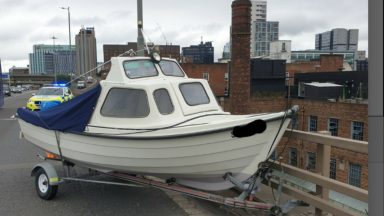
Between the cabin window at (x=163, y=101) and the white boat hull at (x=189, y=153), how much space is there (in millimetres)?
649

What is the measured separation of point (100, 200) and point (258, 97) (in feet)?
52.3

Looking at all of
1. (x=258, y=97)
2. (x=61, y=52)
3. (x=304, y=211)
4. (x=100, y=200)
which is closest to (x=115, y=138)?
(x=100, y=200)

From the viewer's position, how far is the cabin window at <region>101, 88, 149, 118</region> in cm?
589

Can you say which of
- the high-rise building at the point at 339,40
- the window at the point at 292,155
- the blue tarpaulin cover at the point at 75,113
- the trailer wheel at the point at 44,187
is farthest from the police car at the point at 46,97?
the high-rise building at the point at 339,40

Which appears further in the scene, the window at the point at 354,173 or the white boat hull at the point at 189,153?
the window at the point at 354,173

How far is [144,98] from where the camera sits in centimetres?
591

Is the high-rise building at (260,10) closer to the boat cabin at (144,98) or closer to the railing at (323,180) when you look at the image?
the boat cabin at (144,98)

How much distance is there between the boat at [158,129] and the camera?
195 inches

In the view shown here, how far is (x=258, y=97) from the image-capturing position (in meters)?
21.4

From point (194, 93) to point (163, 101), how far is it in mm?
752

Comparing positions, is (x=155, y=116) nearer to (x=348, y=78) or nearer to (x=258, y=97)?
(x=258, y=97)

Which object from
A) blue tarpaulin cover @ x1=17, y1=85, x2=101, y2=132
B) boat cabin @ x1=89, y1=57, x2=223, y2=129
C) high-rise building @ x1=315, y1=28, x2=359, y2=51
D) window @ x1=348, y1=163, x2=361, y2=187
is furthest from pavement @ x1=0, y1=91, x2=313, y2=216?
high-rise building @ x1=315, y1=28, x2=359, y2=51

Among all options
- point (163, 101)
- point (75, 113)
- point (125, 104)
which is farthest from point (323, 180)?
point (75, 113)

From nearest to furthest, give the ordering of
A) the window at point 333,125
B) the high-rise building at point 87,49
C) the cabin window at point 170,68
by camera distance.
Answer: the cabin window at point 170,68 < the high-rise building at point 87,49 < the window at point 333,125
